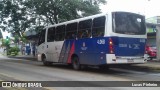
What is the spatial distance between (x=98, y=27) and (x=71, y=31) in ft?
10.6

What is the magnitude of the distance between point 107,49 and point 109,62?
2.13ft

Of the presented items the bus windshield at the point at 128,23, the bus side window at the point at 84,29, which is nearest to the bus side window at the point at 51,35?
the bus side window at the point at 84,29

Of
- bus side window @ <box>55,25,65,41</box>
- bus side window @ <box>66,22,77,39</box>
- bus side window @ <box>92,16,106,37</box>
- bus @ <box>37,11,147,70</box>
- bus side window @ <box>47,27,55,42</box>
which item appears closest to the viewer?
bus @ <box>37,11,147,70</box>

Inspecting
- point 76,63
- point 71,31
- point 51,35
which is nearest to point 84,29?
point 71,31

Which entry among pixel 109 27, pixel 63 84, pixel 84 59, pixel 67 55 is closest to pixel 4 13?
pixel 67 55

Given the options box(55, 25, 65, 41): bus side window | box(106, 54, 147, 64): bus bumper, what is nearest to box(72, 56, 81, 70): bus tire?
box(55, 25, 65, 41): bus side window

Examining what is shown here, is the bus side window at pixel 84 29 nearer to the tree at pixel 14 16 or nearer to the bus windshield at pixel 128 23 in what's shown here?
the bus windshield at pixel 128 23

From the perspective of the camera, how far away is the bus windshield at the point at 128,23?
16806 mm

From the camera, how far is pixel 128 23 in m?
17.2

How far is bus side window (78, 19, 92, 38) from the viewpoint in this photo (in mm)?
18348

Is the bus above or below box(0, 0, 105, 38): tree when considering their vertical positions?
below

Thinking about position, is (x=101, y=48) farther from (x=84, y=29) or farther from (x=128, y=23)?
(x=84, y=29)

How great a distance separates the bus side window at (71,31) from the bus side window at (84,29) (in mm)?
609

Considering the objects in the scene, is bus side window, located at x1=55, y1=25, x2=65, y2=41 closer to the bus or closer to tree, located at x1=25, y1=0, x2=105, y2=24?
the bus
